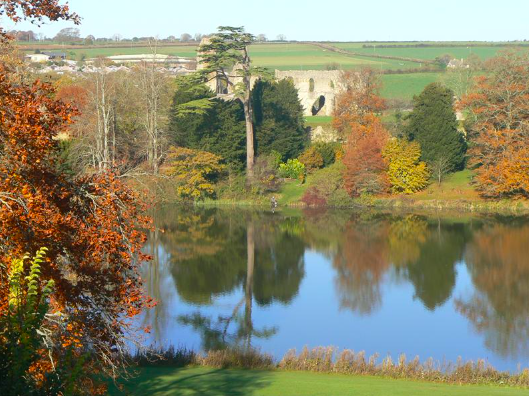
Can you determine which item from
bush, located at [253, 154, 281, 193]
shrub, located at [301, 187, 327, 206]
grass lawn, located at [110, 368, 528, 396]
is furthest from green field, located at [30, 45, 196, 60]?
grass lawn, located at [110, 368, 528, 396]

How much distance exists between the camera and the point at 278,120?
3706 cm

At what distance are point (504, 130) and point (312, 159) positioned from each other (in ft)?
27.3

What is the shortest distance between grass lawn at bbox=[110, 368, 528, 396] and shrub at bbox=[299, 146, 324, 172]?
23.7 meters

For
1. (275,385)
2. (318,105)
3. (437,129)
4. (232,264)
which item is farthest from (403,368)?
(318,105)

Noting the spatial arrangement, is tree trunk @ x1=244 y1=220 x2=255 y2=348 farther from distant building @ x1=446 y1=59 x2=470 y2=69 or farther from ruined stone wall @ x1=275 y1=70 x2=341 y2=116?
ruined stone wall @ x1=275 y1=70 x2=341 y2=116

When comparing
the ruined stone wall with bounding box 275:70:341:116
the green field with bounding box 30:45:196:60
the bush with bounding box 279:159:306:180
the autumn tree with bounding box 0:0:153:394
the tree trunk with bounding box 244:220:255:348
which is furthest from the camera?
the green field with bounding box 30:45:196:60

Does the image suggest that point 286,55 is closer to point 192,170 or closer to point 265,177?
point 265,177

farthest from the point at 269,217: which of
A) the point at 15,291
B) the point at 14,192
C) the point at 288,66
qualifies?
the point at 288,66

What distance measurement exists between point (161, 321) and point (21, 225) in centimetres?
842

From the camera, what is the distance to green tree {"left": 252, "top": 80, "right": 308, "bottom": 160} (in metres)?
36.2

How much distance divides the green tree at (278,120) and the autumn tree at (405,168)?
5108mm

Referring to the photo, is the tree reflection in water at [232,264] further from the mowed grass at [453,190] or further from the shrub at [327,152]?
the mowed grass at [453,190]

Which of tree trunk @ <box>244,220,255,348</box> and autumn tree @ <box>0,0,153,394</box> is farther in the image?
tree trunk @ <box>244,220,255,348</box>

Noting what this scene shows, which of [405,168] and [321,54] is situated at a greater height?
[321,54]
